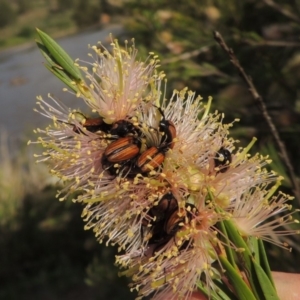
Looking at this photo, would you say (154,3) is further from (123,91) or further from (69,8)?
(69,8)

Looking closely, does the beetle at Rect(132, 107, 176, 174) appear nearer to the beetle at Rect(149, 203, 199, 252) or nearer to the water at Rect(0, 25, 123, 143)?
the beetle at Rect(149, 203, 199, 252)

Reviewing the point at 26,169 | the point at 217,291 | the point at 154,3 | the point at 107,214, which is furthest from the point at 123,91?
the point at 26,169

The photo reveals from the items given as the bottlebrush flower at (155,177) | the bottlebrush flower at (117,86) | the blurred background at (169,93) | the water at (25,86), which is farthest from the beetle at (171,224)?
the water at (25,86)

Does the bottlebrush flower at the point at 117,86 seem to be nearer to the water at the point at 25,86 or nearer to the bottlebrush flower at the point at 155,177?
the bottlebrush flower at the point at 155,177

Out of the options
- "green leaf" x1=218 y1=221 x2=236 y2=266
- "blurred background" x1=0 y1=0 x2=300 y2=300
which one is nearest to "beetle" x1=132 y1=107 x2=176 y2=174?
"green leaf" x1=218 y1=221 x2=236 y2=266

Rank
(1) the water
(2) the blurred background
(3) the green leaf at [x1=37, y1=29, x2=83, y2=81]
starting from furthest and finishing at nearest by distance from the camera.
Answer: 1. (1) the water
2. (2) the blurred background
3. (3) the green leaf at [x1=37, y1=29, x2=83, y2=81]

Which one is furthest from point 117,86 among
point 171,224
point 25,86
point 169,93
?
point 25,86
